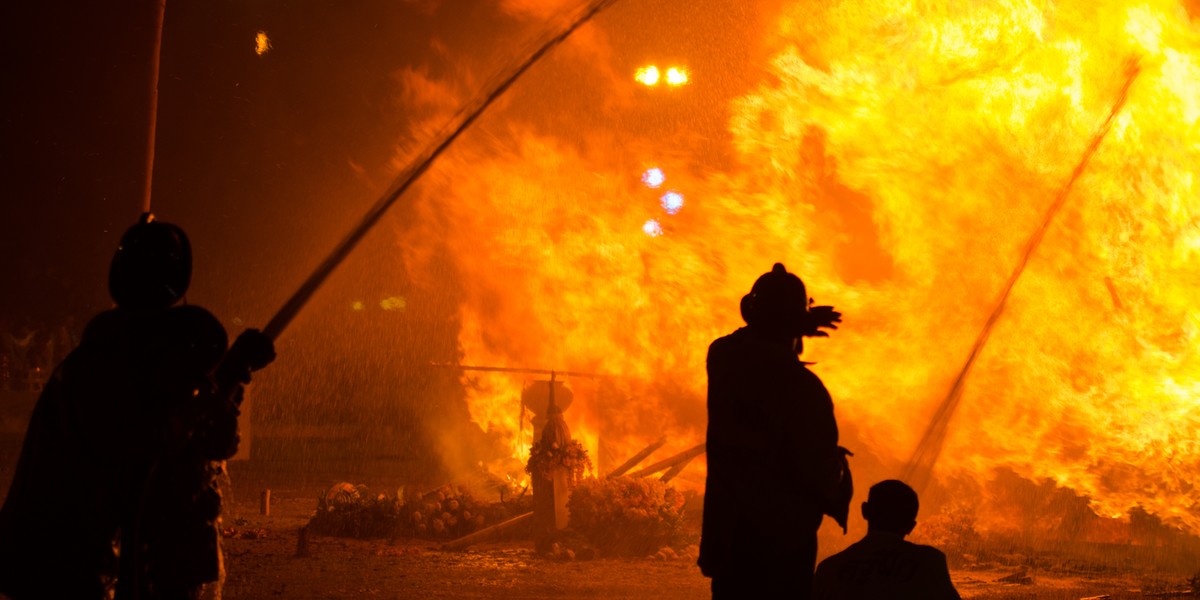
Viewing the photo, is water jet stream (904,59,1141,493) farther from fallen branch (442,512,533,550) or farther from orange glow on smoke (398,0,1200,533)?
fallen branch (442,512,533,550)

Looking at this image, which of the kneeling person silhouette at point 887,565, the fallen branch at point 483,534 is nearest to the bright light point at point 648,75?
the fallen branch at point 483,534

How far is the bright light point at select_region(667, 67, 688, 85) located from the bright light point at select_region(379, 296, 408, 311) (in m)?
16.1

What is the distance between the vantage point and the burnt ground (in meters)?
8.18

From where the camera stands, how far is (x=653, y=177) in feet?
46.2

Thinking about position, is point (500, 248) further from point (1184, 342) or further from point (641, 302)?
point (1184, 342)

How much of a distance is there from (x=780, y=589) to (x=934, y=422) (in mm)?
9237

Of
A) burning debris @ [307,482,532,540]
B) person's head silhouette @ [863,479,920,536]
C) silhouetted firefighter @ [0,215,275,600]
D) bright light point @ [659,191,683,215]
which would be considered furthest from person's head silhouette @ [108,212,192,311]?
bright light point @ [659,191,683,215]

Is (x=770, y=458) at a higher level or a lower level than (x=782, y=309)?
lower

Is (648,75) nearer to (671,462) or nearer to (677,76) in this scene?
(677,76)

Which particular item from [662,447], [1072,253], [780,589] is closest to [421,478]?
[662,447]

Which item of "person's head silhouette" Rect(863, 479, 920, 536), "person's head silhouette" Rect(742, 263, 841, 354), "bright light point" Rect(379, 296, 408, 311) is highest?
"bright light point" Rect(379, 296, 408, 311)

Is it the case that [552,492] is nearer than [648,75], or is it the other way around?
[552,492]

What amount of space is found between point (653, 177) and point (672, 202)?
587 millimetres

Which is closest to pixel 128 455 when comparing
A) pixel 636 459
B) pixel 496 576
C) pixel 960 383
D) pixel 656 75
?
pixel 496 576
